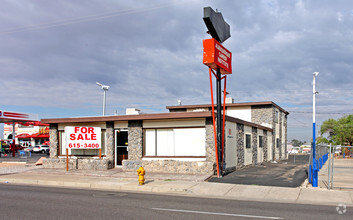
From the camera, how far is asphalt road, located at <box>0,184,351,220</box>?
329 inches

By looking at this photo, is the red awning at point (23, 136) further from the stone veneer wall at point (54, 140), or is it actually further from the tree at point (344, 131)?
the tree at point (344, 131)

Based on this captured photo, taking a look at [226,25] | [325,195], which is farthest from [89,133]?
[325,195]

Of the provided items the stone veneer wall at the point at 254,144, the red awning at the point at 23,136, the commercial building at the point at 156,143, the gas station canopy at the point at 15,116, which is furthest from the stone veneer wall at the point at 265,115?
the red awning at the point at 23,136

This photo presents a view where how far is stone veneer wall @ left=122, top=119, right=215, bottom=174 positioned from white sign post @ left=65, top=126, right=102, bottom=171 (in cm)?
211

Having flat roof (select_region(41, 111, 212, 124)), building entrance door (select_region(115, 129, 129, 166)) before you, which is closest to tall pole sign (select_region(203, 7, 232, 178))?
flat roof (select_region(41, 111, 212, 124))

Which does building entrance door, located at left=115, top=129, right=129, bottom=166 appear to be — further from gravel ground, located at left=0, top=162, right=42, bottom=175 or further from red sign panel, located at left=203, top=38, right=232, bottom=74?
red sign panel, located at left=203, top=38, right=232, bottom=74

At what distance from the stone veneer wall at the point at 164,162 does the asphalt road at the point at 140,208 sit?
5.56 metres

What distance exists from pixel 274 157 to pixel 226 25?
20.1 m

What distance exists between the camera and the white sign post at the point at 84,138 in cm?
1961

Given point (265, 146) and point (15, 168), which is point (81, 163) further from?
point (265, 146)

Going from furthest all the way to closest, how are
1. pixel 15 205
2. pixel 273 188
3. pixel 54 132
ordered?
pixel 54 132 → pixel 273 188 → pixel 15 205

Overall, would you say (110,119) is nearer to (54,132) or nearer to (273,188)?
(54,132)

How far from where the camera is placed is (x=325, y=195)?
1178cm

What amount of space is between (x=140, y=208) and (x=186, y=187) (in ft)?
14.6
